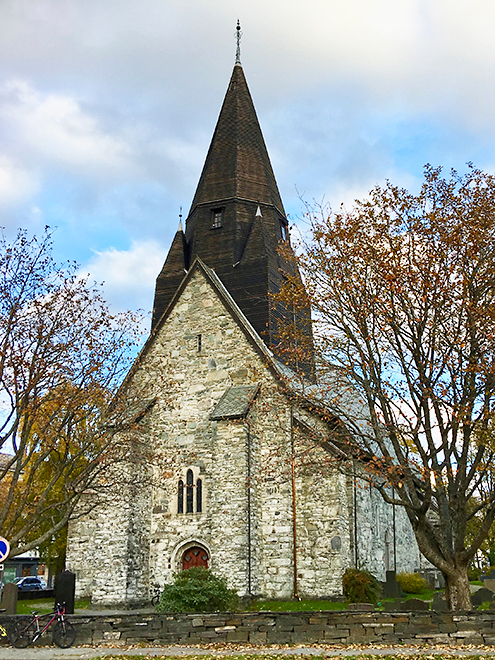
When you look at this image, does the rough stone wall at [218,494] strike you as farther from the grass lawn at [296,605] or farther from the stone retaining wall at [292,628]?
the stone retaining wall at [292,628]

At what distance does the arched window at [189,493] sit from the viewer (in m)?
22.5

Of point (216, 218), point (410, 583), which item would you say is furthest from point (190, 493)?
point (216, 218)

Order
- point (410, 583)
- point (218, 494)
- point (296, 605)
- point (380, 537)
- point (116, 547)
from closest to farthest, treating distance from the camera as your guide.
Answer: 1. point (296, 605)
2. point (218, 494)
3. point (116, 547)
4. point (410, 583)
5. point (380, 537)

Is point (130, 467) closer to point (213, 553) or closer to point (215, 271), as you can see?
point (213, 553)

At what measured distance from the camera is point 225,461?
68.6 feet

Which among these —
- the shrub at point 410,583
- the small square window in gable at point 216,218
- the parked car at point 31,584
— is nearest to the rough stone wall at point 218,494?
the shrub at point 410,583

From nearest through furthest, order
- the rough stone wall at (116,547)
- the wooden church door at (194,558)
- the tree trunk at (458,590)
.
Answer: the tree trunk at (458,590) < the rough stone wall at (116,547) < the wooden church door at (194,558)

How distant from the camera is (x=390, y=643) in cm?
1239

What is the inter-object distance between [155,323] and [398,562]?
15.7 metres

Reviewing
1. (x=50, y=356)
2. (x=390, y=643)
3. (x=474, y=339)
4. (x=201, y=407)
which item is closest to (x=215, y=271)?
(x=201, y=407)

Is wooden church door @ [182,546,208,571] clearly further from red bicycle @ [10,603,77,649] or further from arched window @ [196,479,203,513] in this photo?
red bicycle @ [10,603,77,649]

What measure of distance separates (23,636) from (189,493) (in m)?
9.79

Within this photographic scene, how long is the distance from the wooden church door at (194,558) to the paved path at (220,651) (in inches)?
354

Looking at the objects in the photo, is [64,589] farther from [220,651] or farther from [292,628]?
[292,628]
